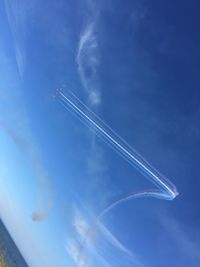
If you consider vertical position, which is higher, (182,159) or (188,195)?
(182,159)

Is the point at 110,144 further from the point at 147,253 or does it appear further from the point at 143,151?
the point at 147,253

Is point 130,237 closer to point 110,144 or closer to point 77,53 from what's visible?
point 110,144

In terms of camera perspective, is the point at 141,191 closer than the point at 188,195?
No

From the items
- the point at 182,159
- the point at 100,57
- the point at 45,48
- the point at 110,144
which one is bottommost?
the point at 182,159

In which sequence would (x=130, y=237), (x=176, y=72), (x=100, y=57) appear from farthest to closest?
1. (x=130, y=237)
2. (x=100, y=57)
3. (x=176, y=72)

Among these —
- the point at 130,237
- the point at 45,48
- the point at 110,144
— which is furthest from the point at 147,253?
the point at 45,48

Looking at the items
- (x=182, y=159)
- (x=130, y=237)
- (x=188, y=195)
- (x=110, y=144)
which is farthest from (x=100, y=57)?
(x=130, y=237)

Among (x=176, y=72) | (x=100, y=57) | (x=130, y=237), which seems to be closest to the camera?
(x=176, y=72)
